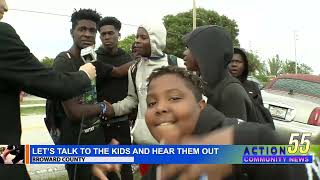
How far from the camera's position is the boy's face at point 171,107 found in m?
1.36

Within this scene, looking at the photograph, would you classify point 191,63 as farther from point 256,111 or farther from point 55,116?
point 55,116

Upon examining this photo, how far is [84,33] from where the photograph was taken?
9.96 feet

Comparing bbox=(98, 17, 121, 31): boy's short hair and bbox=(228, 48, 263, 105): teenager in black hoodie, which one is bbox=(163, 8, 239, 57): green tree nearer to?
bbox=(98, 17, 121, 31): boy's short hair

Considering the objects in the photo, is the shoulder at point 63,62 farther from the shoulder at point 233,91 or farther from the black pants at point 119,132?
the shoulder at point 233,91

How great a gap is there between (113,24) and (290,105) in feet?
10.1

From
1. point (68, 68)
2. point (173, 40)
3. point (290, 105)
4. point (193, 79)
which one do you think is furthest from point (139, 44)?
point (173, 40)

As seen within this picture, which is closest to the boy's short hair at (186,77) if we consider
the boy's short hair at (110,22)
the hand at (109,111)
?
the hand at (109,111)

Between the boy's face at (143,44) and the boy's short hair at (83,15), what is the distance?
1.10ft

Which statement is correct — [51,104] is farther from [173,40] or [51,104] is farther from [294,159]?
[173,40]

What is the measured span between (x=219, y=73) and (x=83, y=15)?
134 cm

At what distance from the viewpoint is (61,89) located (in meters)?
1.86

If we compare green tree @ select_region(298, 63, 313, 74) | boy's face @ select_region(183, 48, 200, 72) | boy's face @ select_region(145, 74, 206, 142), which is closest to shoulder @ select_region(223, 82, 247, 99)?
boy's face @ select_region(183, 48, 200, 72)

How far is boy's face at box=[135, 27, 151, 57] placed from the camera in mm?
3082

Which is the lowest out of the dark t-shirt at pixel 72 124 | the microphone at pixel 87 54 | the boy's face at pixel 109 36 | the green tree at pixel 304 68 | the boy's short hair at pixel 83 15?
the green tree at pixel 304 68
